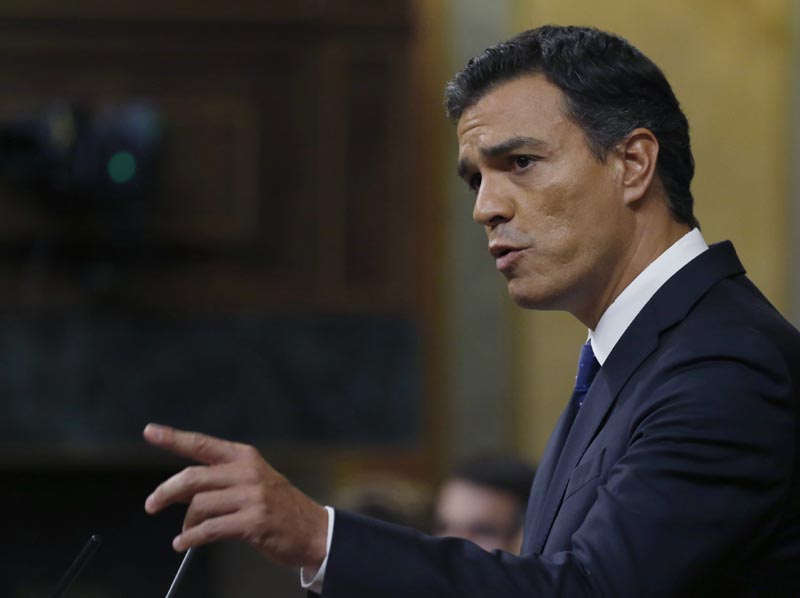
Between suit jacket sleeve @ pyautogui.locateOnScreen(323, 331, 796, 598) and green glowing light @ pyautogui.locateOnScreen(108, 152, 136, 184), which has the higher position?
green glowing light @ pyautogui.locateOnScreen(108, 152, 136, 184)

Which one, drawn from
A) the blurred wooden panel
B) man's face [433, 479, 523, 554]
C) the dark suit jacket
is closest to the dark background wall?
the blurred wooden panel

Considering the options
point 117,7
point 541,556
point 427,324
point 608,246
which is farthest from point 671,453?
point 117,7

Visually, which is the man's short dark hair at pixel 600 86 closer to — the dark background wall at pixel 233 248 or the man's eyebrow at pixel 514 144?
the man's eyebrow at pixel 514 144

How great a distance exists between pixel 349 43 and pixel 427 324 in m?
1.14

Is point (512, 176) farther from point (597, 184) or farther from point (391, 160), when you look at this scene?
point (391, 160)

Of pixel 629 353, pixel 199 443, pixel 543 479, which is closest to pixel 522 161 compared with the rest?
pixel 629 353

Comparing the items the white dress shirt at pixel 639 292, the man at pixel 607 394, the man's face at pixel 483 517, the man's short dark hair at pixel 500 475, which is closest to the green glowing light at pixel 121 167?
the man's short dark hair at pixel 500 475

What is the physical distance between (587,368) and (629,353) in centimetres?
21

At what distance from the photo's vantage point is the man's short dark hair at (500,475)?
3.91m

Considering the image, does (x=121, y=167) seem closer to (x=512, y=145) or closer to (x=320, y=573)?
(x=512, y=145)

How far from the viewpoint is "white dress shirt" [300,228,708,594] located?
1892 millimetres

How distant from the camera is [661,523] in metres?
1.55

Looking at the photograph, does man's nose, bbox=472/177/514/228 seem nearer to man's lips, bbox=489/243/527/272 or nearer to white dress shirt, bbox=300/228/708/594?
man's lips, bbox=489/243/527/272

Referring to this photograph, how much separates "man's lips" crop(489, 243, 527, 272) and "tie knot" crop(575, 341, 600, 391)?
0.18m
